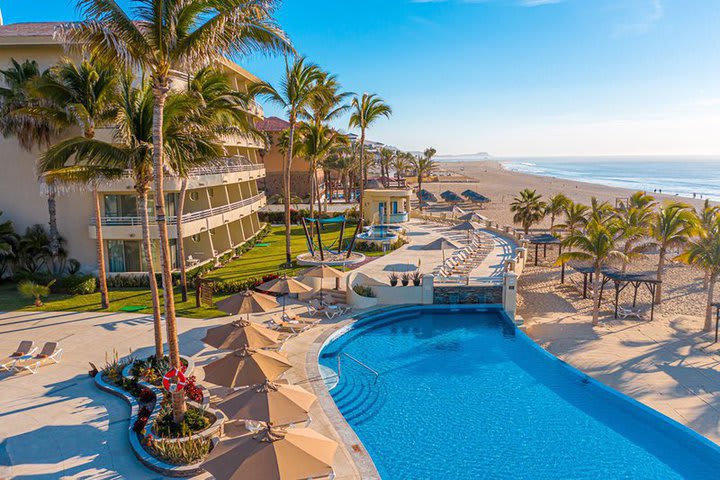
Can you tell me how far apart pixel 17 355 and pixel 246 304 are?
304 inches

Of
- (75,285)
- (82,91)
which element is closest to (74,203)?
(75,285)

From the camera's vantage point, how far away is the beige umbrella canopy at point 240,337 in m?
14.8

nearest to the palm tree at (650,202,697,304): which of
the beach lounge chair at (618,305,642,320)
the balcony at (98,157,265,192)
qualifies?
the beach lounge chair at (618,305,642,320)

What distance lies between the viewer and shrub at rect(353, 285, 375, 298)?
24.2 m

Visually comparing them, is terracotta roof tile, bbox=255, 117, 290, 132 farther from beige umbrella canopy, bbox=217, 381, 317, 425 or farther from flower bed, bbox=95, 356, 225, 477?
beige umbrella canopy, bbox=217, 381, 317, 425

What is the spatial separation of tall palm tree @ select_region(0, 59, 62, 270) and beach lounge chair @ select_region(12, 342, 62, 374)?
993cm

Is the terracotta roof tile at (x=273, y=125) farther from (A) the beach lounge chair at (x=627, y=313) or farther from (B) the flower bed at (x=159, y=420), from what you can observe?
(B) the flower bed at (x=159, y=420)

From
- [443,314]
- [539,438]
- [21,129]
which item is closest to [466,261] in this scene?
[443,314]

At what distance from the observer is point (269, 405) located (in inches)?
418

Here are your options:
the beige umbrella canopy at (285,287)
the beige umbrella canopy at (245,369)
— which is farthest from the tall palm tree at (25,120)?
the beige umbrella canopy at (245,369)

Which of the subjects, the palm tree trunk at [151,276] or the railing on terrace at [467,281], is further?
the railing on terrace at [467,281]

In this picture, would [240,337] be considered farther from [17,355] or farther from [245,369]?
[17,355]

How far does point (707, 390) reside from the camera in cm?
1584

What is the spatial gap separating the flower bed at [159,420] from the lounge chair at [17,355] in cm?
307
